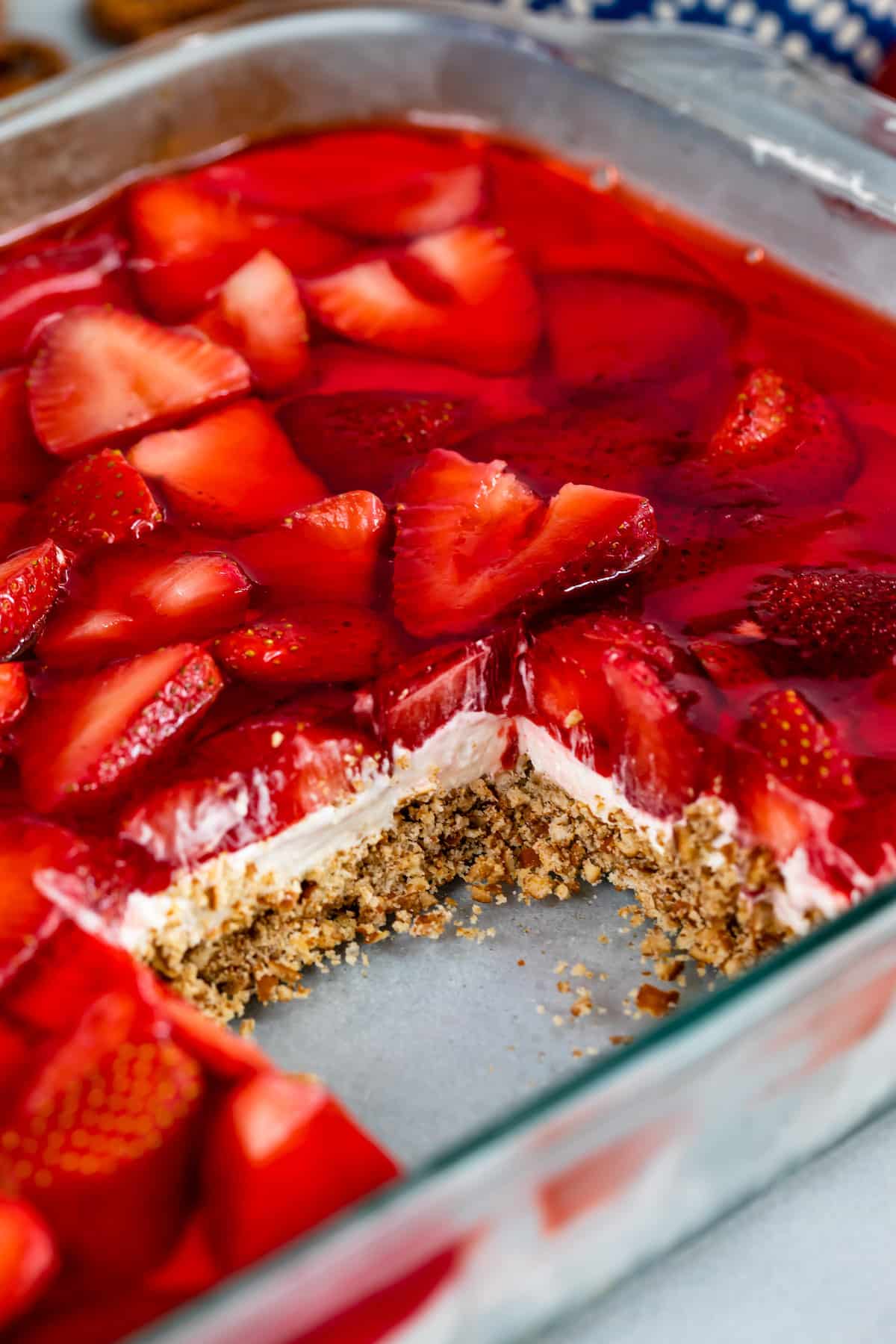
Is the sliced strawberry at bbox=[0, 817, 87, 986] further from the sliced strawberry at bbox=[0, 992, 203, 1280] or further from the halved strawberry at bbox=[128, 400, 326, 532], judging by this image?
the halved strawberry at bbox=[128, 400, 326, 532]

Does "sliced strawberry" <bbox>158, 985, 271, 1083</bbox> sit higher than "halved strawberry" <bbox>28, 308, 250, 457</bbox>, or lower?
lower

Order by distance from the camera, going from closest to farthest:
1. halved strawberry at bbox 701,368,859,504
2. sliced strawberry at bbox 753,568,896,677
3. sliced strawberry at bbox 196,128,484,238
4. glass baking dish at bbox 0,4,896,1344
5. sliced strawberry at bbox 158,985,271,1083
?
glass baking dish at bbox 0,4,896,1344
sliced strawberry at bbox 158,985,271,1083
sliced strawberry at bbox 753,568,896,677
halved strawberry at bbox 701,368,859,504
sliced strawberry at bbox 196,128,484,238

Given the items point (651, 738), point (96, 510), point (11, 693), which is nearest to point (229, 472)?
point (96, 510)

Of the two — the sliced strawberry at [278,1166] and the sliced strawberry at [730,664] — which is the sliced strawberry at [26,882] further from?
the sliced strawberry at [730,664]

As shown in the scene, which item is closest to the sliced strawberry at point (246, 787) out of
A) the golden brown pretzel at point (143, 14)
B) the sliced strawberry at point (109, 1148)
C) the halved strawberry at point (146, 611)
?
the halved strawberry at point (146, 611)

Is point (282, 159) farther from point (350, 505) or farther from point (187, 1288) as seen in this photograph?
point (187, 1288)

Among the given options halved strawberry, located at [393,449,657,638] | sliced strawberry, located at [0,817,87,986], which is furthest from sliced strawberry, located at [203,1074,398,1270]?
halved strawberry, located at [393,449,657,638]

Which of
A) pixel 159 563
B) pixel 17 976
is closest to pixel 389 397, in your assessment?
pixel 159 563
